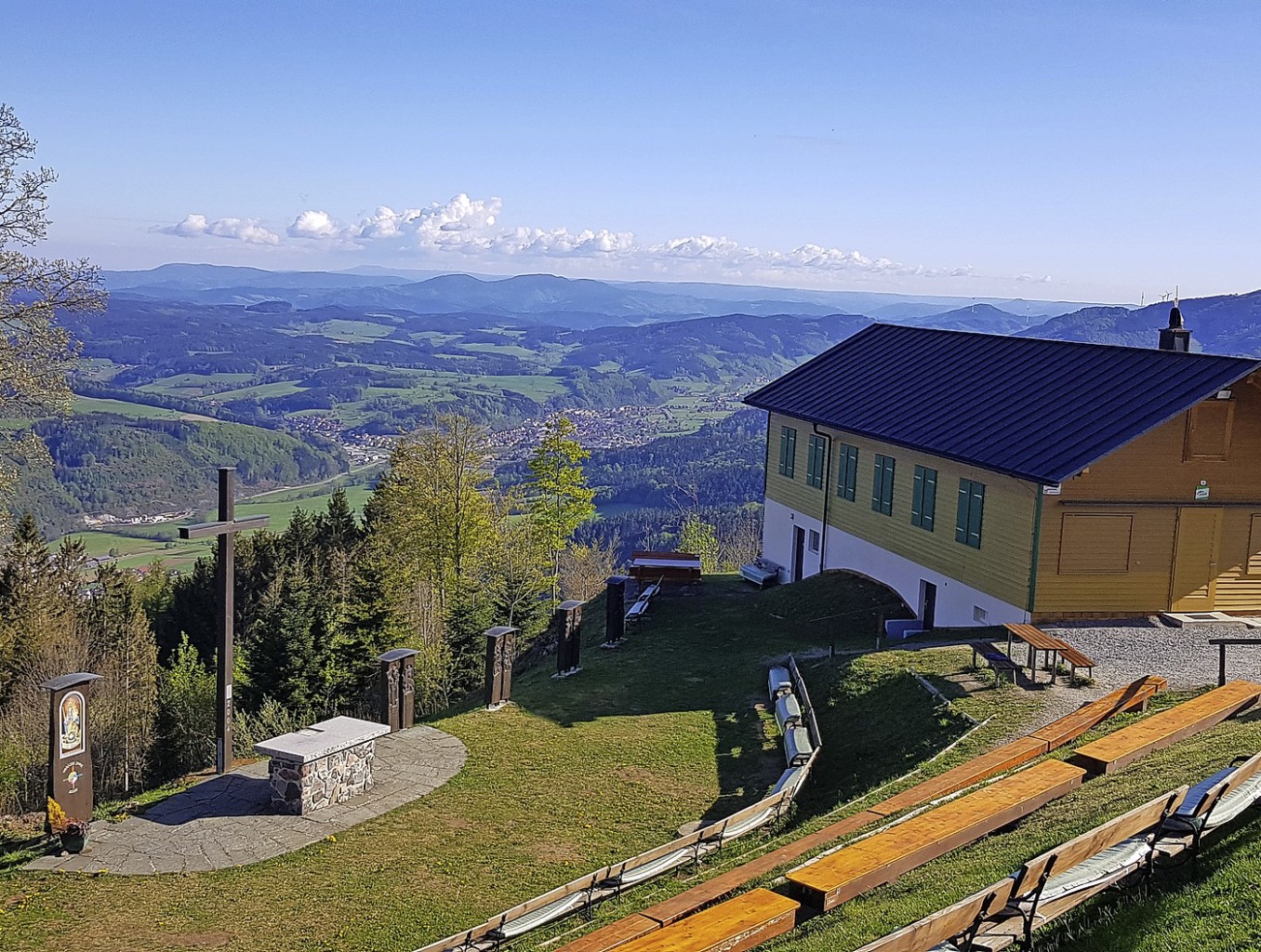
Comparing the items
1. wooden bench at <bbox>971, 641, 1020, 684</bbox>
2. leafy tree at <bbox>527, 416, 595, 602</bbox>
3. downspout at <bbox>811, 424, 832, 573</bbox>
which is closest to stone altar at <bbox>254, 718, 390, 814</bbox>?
wooden bench at <bbox>971, 641, 1020, 684</bbox>

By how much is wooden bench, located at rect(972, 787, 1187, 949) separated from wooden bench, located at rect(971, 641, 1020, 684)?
1008 cm

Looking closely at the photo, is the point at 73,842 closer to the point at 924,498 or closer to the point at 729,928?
the point at 729,928

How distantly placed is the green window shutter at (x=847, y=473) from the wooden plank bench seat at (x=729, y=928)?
22416 millimetres

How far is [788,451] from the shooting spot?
34344mm

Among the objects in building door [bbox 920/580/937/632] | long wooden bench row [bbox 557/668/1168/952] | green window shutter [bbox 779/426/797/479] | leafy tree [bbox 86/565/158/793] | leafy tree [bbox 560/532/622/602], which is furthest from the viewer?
leafy tree [bbox 560/532/622/602]

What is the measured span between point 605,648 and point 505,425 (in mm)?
173891

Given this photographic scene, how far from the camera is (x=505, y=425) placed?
650 ft

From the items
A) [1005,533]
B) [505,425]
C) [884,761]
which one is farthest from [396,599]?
[505,425]

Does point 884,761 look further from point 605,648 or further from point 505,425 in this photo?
point 505,425

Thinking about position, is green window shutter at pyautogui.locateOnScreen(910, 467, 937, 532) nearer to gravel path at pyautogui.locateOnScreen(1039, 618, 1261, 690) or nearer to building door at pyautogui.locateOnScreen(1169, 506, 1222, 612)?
gravel path at pyautogui.locateOnScreen(1039, 618, 1261, 690)

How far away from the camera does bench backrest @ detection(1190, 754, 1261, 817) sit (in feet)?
26.5

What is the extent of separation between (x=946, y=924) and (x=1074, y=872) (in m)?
1.26

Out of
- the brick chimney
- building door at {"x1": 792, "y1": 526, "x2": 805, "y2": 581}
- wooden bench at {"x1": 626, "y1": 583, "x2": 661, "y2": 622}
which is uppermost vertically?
the brick chimney

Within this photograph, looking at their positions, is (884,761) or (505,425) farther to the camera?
(505,425)
